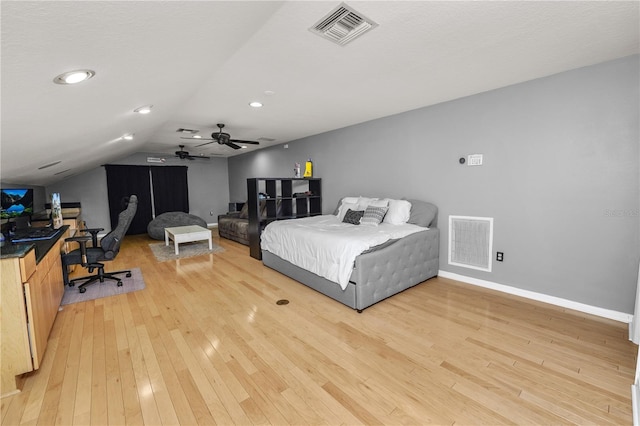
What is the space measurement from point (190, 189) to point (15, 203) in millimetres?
5166

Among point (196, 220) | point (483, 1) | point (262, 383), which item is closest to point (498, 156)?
point (483, 1)

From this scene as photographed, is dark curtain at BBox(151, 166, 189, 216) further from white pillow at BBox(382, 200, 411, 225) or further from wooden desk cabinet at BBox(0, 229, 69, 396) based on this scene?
white pillow at BBox(382, 200, 411, 225)

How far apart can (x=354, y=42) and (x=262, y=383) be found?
2.53m

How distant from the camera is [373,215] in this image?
3930 mm

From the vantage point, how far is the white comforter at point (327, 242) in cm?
288

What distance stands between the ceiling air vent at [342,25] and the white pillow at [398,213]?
2.37 m

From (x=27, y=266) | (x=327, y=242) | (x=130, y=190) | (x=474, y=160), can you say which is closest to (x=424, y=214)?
(x=474, y=160)

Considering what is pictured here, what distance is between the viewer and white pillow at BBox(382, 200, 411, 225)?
3.81 m

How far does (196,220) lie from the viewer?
22.9ft

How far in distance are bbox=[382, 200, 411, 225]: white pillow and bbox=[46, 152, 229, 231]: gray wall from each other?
6977mm

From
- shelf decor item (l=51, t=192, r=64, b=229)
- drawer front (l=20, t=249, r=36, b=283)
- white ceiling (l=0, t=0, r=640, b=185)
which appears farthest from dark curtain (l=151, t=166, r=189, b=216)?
drawer front (l=20, t=249, r=36, b=283)

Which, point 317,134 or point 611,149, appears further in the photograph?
point 317,134

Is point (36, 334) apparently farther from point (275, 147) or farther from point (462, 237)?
point (275, 147)

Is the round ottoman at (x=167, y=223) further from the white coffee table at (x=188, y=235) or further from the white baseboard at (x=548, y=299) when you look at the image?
the white baseboard at (x=548, y=299)
